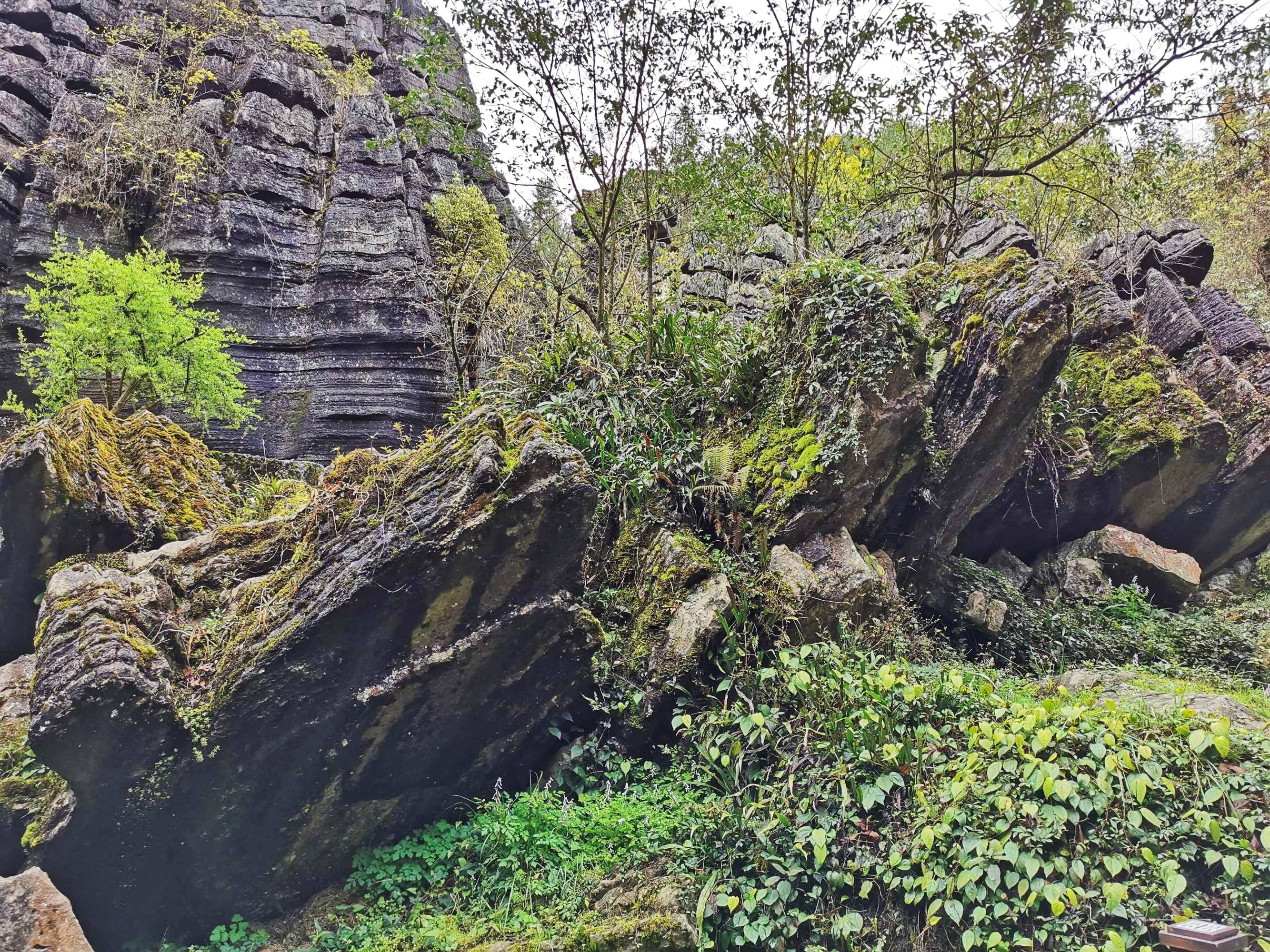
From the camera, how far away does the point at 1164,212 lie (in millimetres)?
13289

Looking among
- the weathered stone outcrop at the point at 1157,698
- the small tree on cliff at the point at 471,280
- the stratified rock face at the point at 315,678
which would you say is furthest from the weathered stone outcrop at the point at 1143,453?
the small tree on cliff at the point at 471,280

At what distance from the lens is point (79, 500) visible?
5332mm

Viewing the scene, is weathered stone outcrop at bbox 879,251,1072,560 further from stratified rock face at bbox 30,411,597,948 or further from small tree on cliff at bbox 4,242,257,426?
small tree on cliff at bbox 4,242,257,426

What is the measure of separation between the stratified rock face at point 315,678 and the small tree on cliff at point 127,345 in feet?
19.5

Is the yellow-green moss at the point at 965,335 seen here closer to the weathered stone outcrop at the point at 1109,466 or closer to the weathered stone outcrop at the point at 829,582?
the weathered stone outcrop at the point at 1109,466

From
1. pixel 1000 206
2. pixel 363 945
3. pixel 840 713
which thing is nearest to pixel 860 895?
pixel 840 713

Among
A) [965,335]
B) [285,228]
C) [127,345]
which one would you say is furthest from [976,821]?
[285,228]

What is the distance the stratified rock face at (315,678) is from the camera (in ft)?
13.0

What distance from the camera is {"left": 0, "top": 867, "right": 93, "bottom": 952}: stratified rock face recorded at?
132 inches

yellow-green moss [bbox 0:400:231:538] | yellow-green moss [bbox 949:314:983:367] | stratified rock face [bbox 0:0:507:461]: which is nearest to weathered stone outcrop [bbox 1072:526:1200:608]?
yellow-green moss [bbox 949:314:983:367]

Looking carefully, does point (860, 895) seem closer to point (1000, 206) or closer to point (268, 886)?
point (268, 886)

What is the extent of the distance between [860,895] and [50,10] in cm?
2188

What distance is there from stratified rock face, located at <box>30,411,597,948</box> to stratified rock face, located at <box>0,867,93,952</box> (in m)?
0.43

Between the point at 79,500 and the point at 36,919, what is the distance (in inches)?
123
